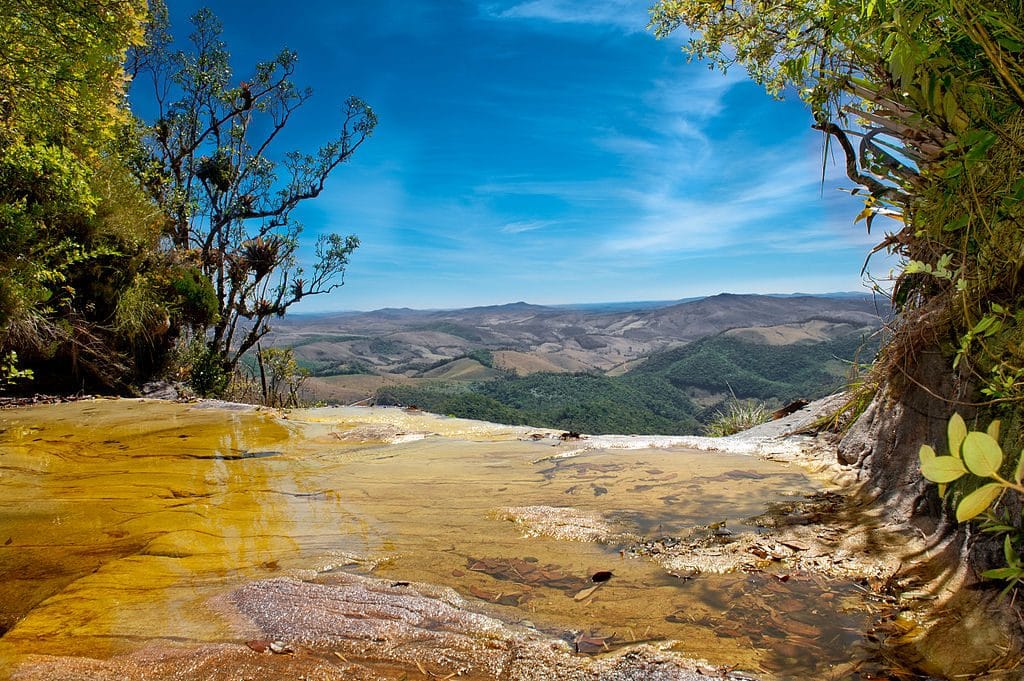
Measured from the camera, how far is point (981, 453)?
77 centimetres

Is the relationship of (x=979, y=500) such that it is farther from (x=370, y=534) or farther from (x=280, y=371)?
(x=280, y=371)

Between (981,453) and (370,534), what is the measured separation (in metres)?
2.59

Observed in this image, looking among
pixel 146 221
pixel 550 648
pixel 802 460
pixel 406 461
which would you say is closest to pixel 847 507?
pixel 802 460

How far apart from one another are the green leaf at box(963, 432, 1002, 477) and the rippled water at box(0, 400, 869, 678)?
3.71ft

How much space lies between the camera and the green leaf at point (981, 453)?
747mm

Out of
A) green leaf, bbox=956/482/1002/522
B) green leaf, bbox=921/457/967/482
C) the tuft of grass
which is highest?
green leaf, bbox=921/457/967/482

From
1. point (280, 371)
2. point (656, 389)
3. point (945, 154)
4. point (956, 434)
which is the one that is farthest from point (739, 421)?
point (656, 389)

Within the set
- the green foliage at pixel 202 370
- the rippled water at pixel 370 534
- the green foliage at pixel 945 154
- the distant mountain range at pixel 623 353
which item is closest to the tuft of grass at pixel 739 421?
the distant mountain range at pixel 623 353

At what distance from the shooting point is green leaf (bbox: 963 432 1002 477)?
0.75 metres

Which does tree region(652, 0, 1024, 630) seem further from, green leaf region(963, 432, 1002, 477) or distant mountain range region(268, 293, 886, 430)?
distant mountain range region(268, 293, 886, 430)

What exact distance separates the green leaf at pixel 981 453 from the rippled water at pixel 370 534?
1.13m

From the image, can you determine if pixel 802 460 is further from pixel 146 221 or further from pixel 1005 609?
pixel 146 221

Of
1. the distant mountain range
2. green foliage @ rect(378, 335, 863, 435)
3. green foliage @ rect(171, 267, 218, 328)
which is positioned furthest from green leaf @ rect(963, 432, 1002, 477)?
green foliage @ rect(378, 335, 863, 435)

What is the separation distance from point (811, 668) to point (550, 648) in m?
0.79
